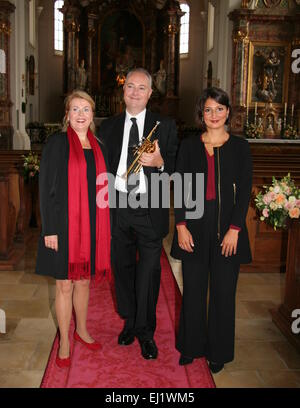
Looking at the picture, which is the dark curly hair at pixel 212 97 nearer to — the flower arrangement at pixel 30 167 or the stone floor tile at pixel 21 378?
the stone floor tile at pixel 21 378

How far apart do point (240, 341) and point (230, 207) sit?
53.7 inches

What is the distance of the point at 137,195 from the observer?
344cm

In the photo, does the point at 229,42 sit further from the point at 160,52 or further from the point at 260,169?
the point at 260,169

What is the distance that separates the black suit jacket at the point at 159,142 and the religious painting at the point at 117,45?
16.9 metres

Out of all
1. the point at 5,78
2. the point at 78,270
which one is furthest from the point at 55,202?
the point at 5,78

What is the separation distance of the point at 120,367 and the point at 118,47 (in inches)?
724

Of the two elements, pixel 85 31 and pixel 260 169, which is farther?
pixel 85 31

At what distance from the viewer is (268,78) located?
47.9ft

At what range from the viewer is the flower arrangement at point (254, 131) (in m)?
14.5

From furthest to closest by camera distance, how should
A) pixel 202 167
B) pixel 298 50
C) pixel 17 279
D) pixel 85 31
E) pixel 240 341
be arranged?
pixel 85 31 < pixel 298 50 < pixel 17 279 < pixel 240 341 < pixel 202 167

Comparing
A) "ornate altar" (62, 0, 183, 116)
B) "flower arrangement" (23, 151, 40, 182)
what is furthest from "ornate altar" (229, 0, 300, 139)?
"flower arrangement" (23, 151, 40, 182)

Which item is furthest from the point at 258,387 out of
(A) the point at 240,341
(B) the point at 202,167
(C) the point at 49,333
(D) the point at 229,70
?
(D) the point at 229,70

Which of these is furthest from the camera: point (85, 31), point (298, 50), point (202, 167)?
point (85, 31)

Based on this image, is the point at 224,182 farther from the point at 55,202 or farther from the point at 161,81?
the point at 161,81
